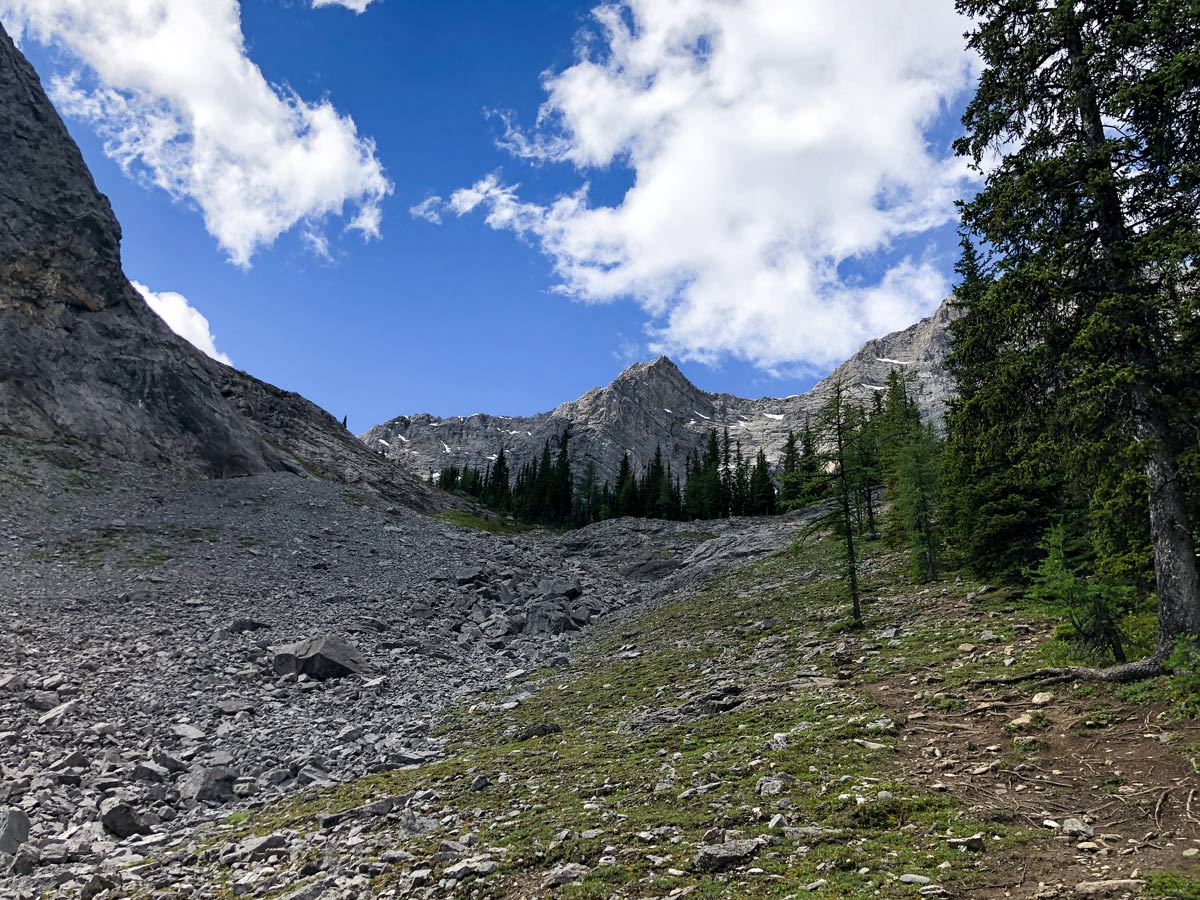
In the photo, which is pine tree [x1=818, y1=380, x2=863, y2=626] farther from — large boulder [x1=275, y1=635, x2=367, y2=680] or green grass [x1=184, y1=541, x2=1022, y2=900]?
large boulder [x1=275, y1=635, x2=367, y2=680]

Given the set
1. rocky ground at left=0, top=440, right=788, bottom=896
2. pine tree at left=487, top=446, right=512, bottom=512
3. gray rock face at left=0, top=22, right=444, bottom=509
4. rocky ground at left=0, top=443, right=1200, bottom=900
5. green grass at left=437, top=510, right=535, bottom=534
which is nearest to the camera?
rocky ground at left=0, top=443, right=1200, bottom=900

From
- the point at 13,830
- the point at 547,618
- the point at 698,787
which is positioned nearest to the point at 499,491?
the point at 547,618

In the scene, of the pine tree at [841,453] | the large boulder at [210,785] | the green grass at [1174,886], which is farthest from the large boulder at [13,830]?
the pine tree at [841,453]

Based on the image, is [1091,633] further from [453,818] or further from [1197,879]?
[453,818]

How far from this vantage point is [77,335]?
6041 cm

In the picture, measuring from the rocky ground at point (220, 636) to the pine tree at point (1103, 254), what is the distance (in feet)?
53.1

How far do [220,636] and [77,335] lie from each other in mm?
51861

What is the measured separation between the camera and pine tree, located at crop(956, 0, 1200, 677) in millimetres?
11711

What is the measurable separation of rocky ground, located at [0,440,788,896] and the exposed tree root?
13.2 m

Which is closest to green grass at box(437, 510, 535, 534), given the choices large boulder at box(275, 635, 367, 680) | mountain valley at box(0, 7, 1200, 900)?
mountain valley at box(0, 7, 1200, 900)

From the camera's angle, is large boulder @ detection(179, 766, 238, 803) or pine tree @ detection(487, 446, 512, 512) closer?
large boulder @ detection(179, 766, 238, 803)

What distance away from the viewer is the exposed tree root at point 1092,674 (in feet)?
A: 37.6

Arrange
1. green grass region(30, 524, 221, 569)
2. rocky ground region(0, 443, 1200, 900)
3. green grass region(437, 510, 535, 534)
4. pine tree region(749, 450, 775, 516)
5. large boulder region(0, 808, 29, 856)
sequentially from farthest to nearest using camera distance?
pine tree region(749, 450, 775, 516) < green grass region(437, 510, 535, 534) < green grass region(30, 524, 221, 569) < large boulder region(0, 808, 29, 856) < rocky ground region(0, 443, 1200, 900)

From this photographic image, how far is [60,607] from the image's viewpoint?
2573cm
